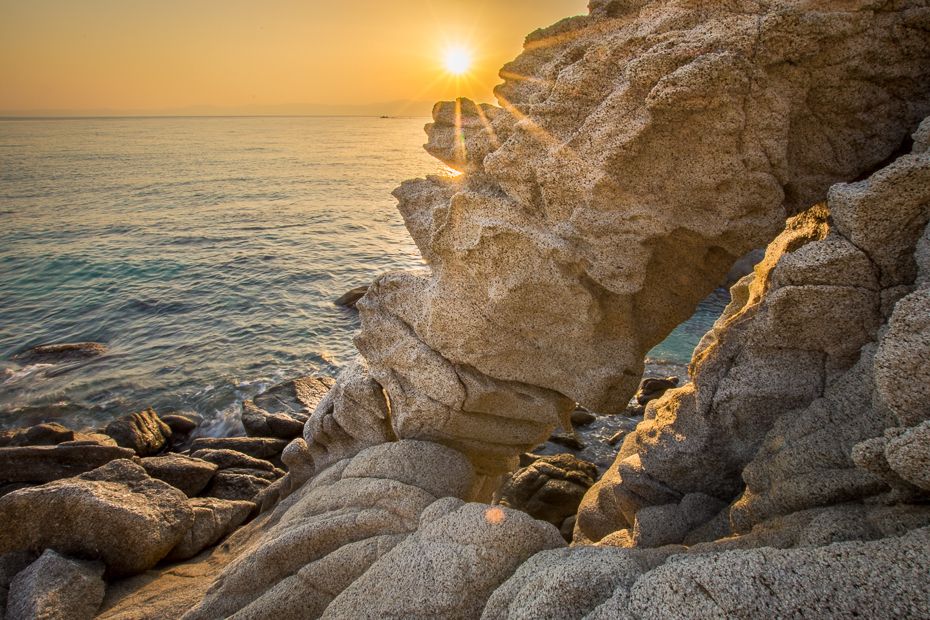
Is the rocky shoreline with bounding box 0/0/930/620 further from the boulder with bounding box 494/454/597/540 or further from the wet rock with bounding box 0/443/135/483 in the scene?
the wet rock with bounding box 0/443/135/483

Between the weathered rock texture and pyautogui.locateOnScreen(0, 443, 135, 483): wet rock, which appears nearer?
the weathered rock texture

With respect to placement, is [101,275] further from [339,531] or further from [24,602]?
[339,531]

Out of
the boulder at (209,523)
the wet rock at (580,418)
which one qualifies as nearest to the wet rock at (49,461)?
the boulder at (209,523)

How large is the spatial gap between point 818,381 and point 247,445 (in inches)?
402

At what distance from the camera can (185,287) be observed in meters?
20.0

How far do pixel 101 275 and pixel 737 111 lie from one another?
2541 cm

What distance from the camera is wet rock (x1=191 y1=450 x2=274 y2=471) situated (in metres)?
9.12

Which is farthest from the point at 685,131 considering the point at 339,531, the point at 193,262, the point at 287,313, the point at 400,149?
the point at 400,149

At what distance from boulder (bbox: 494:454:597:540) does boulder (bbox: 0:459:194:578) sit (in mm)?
5022

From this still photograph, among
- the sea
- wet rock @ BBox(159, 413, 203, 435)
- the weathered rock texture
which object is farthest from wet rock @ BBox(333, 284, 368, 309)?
the weathered rock texture

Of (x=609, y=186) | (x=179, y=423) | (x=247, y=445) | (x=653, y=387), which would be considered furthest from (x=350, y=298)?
(x=609, y=186)

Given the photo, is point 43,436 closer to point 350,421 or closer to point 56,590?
point 56,590

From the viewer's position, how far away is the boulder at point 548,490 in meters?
7.90

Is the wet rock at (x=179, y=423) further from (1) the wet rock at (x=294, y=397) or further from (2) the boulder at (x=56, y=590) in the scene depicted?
(2) the boulder at (x=56, y=590)
